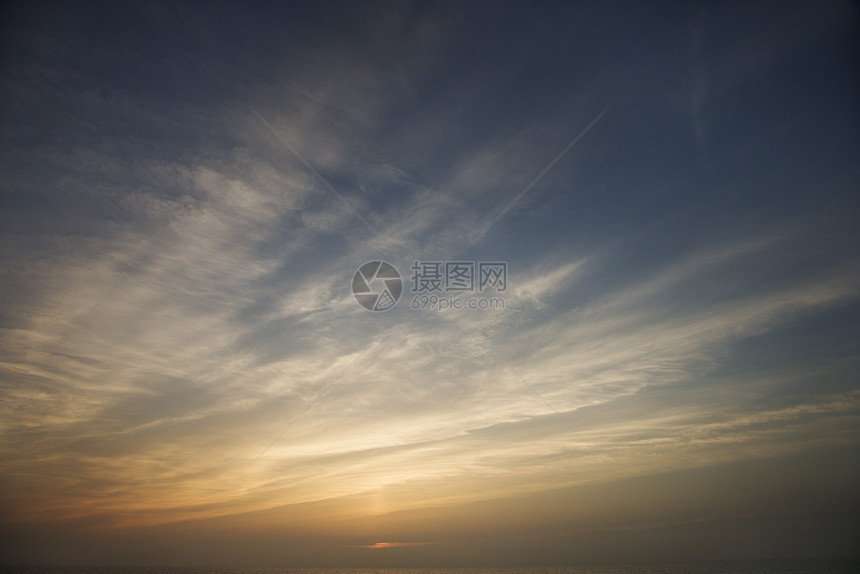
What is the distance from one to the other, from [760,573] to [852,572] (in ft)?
135

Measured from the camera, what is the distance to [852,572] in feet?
654

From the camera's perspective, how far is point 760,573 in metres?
192
